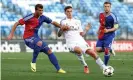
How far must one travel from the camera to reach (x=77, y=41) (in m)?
14.7

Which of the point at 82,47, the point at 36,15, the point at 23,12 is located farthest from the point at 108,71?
the point at 23,12

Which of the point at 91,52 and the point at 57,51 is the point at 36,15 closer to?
the point at 91,52

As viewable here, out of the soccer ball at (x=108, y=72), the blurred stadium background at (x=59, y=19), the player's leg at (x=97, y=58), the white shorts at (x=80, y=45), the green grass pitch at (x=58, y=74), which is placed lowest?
the blurred stadium background at (x=59, y=19)

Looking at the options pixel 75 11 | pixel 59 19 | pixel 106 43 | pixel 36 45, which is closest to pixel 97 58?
pixel 36 45

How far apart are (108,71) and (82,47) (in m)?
1.64

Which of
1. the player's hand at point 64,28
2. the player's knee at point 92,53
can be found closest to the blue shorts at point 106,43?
the player's hand at point 64,28

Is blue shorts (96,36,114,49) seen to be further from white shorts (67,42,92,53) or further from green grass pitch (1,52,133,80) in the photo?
white shorts (67,42,92,53)

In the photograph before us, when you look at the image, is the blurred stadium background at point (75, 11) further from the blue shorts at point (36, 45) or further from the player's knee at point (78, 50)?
the player's knee at point (78, 50)

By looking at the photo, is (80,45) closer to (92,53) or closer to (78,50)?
(78,50)

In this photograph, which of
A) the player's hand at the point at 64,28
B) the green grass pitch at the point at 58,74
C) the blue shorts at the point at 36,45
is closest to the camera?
the green grass pitch at the point at 58,74

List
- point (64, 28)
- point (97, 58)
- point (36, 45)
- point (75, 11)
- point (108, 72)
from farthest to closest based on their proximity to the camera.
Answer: point (75, 11) → point (36, 45) → point (64, 28) → point (97, 58) → point (108, 72)

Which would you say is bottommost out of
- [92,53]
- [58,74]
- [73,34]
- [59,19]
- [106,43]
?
[59,19]

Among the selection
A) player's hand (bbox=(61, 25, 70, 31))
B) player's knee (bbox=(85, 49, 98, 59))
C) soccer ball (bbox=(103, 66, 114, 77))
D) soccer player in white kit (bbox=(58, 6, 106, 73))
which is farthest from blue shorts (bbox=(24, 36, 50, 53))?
soccer ball (bbox=(103, 66, 114, 77))

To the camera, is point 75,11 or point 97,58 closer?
point 97,58
